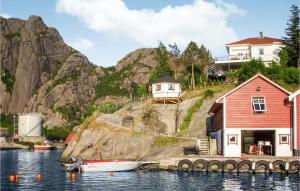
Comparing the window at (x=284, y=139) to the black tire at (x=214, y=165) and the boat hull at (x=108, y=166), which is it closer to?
the black tire at (x=214, y=165)

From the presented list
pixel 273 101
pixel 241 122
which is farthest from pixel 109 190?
pixel 273 101

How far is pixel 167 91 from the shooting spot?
8788cm

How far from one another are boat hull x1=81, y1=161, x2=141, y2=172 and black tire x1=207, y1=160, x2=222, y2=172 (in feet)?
32.4

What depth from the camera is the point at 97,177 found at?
50.9 meters

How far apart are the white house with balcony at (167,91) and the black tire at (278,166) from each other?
1504 inches

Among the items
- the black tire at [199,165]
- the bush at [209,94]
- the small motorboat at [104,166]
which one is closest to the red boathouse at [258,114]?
the black tire at [199,165]

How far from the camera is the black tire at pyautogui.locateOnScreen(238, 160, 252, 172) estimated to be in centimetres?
5184

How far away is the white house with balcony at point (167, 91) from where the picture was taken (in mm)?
87750

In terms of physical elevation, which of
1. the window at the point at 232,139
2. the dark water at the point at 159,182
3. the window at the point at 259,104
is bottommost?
the dark water at the point at 159,182

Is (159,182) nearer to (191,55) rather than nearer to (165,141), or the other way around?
(165,141)

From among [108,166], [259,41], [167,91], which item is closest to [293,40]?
[259,41]

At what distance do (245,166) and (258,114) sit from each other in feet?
24.2

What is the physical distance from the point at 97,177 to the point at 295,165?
909 inches

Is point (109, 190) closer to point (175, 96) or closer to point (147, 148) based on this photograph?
point (147, 148)
